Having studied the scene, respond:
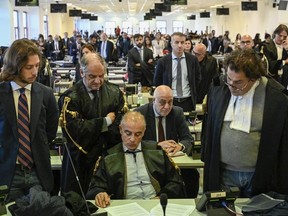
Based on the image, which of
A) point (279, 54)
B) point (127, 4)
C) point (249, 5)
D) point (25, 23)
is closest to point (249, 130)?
point (279, 54)

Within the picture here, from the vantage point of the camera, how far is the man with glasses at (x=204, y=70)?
21.3 feet

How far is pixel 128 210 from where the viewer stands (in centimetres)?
275

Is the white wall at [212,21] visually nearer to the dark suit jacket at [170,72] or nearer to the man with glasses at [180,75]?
the dark suit jacket at [170,72]

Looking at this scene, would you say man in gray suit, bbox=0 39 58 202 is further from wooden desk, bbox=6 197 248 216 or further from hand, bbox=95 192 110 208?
hand, bbox=95 192 110 208

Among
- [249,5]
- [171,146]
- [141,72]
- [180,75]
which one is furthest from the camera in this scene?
[249,5]

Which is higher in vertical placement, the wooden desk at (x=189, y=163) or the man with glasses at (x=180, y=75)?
the man with glasses at (x=180, y=75)

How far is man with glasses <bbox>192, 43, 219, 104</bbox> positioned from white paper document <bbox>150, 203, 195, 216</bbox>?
3762 millimetres

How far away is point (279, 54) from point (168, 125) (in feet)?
10.5

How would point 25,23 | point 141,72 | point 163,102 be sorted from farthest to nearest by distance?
point 25,23 < point 141,72 < point 163,102

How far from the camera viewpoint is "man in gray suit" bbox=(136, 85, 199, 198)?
13.8 ft

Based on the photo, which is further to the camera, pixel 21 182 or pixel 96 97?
pixel 96 97

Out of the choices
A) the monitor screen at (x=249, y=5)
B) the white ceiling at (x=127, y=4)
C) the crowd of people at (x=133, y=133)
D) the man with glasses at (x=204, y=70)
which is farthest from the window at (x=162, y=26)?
the crowd of people at (x=133, y=133)

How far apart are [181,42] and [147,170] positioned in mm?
2985

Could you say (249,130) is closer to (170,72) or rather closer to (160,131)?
(160,131)
